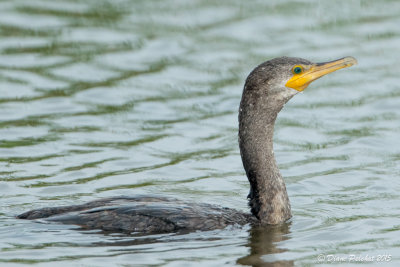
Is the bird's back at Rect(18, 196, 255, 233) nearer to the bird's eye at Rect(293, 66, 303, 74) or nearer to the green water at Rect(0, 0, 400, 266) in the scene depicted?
the green water at Rect(0, 0, 400, 266)

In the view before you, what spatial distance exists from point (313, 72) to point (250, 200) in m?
1.45

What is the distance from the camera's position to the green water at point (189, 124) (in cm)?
997

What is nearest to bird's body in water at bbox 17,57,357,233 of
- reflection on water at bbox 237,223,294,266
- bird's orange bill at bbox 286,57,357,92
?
bird's orange bill at bbox 286,57,357,92

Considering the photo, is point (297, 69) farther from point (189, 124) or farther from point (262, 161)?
point (189, 124)

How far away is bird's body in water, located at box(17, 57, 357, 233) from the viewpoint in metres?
10.1

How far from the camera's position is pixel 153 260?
9438mm

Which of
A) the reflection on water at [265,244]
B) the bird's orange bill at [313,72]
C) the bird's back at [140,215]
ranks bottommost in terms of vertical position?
the reflection on water at [265,244]

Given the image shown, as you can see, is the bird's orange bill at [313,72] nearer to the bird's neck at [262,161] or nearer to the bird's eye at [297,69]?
the bird's eye at [297,69]

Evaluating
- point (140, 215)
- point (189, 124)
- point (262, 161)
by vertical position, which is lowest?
point (140, 215)

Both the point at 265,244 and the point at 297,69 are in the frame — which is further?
the point at 297,69

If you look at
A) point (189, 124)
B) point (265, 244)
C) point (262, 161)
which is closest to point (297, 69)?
point (262, 161)

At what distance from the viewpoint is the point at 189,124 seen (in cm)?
1423

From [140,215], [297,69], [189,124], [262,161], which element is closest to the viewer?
[140,215]

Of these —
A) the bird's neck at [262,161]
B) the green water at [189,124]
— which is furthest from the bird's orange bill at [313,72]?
the green water at [189,124]
